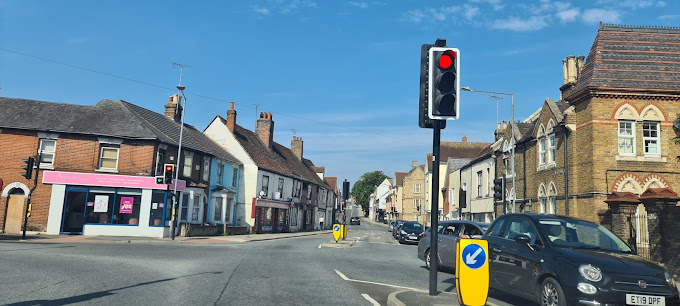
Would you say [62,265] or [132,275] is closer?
[132,275]

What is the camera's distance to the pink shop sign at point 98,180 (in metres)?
25.9

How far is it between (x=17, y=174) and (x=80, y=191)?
3.56 meters

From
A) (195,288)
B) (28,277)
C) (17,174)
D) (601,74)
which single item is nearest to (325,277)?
(195,288)

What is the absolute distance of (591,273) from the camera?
6.37 m

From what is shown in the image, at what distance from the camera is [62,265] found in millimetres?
11336

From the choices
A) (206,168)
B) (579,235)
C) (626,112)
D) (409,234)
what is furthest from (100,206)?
(626,112)

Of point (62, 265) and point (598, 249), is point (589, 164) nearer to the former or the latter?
point (598, 249)

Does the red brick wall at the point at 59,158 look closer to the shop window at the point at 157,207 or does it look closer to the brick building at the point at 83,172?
the brick building at the point at 83,172

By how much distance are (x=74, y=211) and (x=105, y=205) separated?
6.46ft

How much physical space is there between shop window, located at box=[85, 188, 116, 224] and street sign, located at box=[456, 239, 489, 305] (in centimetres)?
2455

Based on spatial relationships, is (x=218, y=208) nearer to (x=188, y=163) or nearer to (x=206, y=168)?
(x=206, y=168)

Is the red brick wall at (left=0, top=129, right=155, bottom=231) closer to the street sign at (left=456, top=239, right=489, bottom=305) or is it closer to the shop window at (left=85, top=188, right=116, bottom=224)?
the shop window at (left=85, top=188, right=116, bottom=224)

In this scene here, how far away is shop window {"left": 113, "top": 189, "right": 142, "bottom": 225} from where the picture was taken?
26.7m

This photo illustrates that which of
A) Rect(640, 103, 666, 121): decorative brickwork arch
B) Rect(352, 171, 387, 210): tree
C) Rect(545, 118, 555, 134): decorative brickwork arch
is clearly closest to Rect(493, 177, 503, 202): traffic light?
Rect(545, 118, 555, 134): decorative brickwork arch
